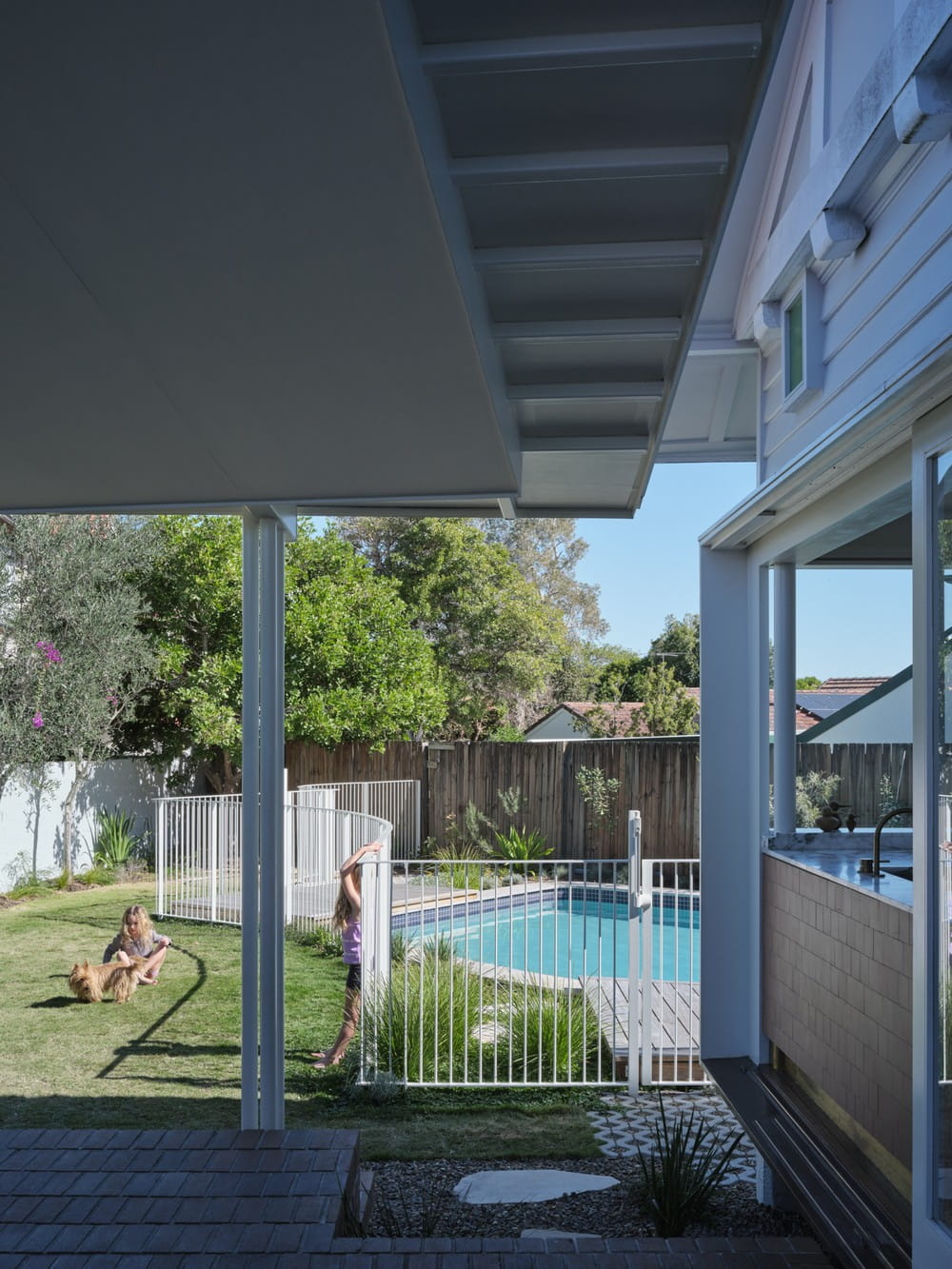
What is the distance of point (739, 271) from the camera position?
20.0 feet

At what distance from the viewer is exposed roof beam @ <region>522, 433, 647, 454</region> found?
362 centimetres

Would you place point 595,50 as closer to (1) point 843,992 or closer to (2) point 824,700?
(1) point 843,992

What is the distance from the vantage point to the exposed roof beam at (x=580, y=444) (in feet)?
11.9

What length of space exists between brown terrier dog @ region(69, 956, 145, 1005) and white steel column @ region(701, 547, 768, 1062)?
5097 millimetres

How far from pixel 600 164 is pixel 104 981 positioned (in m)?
8.15

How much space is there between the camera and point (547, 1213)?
4.76m

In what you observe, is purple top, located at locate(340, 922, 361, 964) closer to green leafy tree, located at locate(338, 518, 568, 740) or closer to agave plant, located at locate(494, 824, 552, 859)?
agave plant, located at locate(494, 824, 552, 859)

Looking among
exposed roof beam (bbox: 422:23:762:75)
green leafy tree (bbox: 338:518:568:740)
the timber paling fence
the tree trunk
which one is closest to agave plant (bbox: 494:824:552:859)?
the timber paling fence

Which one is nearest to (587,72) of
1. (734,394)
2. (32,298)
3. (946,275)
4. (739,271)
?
(32,298)

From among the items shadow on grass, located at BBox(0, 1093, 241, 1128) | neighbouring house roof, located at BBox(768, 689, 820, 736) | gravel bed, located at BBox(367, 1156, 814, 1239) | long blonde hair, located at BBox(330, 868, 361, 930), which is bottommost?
shadow on grass, located at BBox(0, 1093, 241, 1128)

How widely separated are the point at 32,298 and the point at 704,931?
4.13 meters

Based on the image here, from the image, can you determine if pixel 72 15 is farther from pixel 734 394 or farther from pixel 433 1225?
pixel 734 394

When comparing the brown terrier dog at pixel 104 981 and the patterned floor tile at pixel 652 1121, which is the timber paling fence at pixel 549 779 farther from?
the patterned floor tile at pixel 652 1121

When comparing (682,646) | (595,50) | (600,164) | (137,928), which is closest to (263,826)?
(600,164)
